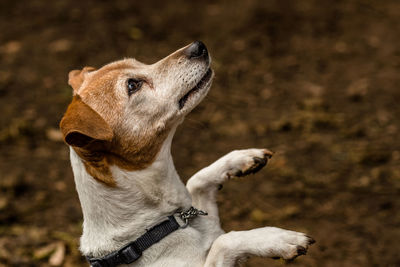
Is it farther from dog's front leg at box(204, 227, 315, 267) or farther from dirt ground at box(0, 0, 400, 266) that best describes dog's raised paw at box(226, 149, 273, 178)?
A: dirt ground at box(0, 0, 400, 266)

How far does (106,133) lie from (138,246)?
2.35ft

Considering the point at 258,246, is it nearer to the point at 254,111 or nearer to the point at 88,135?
the point at 88,135

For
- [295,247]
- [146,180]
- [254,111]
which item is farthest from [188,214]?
[254,111]

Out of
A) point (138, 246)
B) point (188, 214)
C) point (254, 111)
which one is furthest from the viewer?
point (254, 111)

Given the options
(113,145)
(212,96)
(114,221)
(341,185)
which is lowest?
(341,185)

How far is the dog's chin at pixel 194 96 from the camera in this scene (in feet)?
10.8

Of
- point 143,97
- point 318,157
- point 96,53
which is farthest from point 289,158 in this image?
point 96,53

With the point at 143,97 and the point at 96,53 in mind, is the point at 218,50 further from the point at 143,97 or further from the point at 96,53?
the point at 143,97

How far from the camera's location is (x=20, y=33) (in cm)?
867

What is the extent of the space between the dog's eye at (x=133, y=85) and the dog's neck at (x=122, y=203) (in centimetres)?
43

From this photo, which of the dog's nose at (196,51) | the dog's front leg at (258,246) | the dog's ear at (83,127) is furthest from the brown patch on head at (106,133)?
the dog's front leg at (258,246)

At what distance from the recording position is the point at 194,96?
3311 millimetres

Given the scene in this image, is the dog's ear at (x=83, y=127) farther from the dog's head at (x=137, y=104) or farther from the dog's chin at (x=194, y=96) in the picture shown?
the dog's chin at (x=194, y=96)

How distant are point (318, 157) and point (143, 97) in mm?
2727
